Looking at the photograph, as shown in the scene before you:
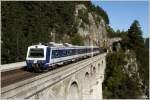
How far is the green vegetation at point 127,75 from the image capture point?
9338 centimetres

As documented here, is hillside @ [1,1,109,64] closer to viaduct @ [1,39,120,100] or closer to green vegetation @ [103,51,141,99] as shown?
green vegetation @ [103,51,141,99]

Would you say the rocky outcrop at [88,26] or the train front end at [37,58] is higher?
the rocky outcrop at [88,26]

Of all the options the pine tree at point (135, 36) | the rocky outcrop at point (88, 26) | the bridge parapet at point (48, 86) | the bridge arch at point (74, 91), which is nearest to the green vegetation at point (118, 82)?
the rocky outcrop at point (88, 26)

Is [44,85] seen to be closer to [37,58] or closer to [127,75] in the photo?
[37,58]

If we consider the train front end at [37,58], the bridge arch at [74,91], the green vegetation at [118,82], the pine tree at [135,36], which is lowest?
the green vegetation at [118,82]

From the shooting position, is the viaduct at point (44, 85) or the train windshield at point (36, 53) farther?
the train windshield at point (36, 53)

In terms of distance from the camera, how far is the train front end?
107 ft

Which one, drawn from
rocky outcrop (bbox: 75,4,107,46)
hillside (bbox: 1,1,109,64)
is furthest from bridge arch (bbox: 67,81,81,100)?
rocky outcrop (bbox: 75,4,107,46)

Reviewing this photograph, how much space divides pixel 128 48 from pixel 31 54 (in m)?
104

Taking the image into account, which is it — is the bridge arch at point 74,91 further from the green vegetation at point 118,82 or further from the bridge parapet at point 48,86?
the green vegetation at point 118,82

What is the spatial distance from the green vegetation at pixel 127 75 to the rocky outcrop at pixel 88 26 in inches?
477

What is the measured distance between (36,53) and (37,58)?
0.57 metres

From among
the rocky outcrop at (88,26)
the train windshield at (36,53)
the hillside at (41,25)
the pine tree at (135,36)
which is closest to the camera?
the train windshield at (36,53)

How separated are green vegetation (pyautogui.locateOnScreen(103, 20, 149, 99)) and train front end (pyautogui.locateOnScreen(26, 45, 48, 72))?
54985 mm
